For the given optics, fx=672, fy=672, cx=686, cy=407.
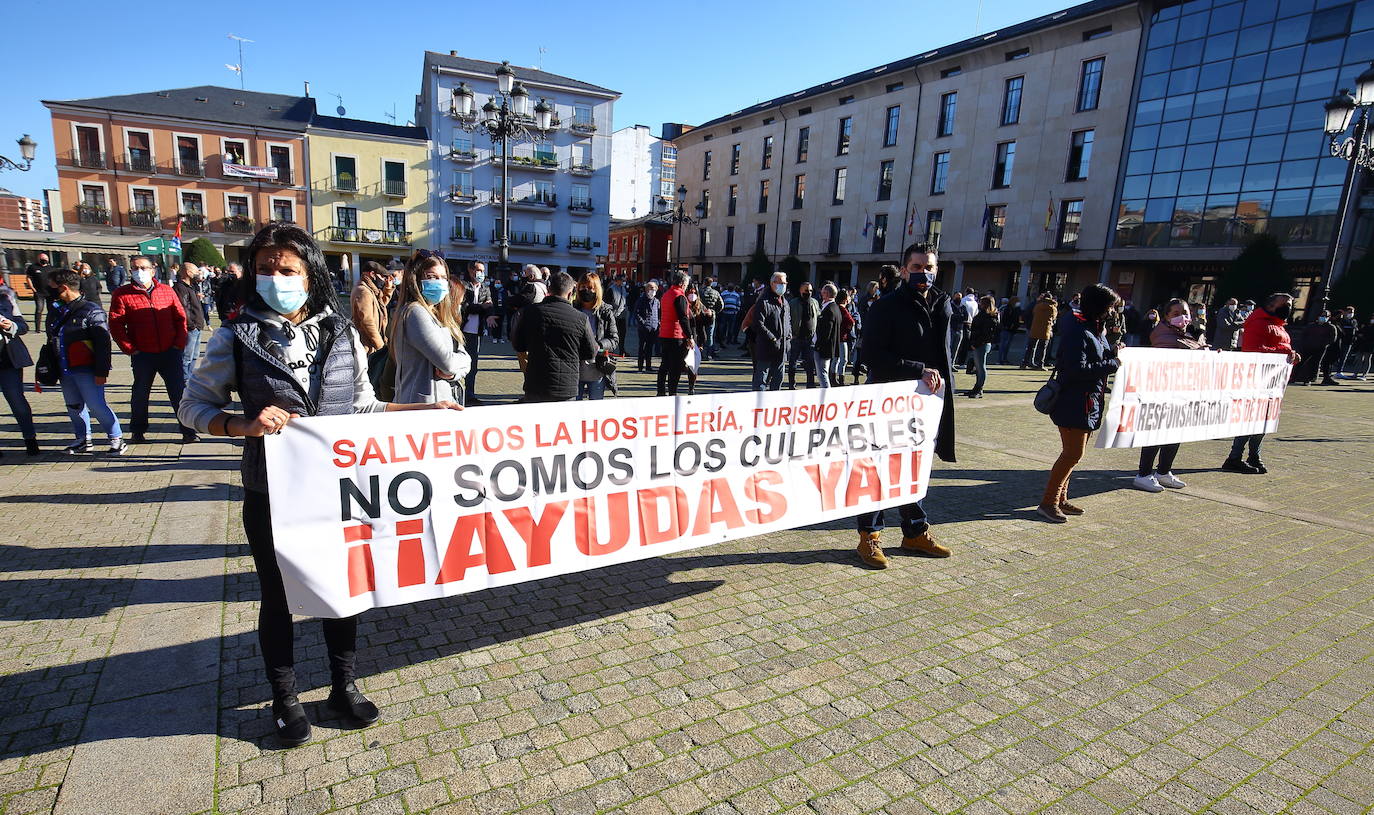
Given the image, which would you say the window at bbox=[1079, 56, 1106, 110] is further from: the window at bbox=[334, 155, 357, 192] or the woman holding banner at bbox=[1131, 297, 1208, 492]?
the window at bbox=[334, 155, 357, 192]

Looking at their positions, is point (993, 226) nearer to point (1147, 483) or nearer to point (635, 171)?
point (1147, 483)

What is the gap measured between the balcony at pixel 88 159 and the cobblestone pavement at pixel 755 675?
161 feet

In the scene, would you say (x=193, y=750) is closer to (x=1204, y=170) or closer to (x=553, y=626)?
(x=553, y=626)

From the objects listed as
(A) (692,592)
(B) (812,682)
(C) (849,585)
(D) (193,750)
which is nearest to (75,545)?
(D) (193,750)

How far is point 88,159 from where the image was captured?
40.8 meters

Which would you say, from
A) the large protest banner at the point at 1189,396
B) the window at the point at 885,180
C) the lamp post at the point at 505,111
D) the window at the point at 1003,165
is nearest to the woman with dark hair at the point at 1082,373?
the large protest banner at the point at 1189,396

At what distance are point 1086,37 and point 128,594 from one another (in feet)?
133

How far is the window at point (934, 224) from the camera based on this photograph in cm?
3838

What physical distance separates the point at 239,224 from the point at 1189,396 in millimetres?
51629

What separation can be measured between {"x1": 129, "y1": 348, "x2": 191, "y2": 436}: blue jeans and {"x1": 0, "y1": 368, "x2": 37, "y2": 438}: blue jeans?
806 mm

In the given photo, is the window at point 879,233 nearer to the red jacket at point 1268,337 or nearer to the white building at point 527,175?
the white building at point 527,175

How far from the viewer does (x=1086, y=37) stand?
3200cm

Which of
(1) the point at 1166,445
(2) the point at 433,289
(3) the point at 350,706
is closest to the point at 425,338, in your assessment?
(2) the point at 433,289

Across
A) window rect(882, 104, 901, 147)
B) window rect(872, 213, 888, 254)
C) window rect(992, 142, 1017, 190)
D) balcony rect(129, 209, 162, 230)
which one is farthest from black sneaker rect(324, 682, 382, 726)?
balcony rect(129, 209, 162, 230)
